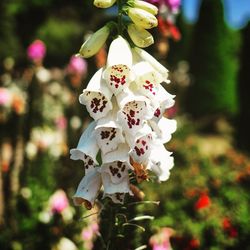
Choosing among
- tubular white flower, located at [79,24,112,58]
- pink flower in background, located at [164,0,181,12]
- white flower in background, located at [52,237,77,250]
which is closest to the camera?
tubular white flower, located at [79,24,112,58]

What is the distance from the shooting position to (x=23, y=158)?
190 inches

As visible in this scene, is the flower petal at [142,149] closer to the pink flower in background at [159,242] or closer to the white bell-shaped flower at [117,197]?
the white bell-shaped flower at [117,197]

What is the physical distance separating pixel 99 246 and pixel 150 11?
62.5 inches

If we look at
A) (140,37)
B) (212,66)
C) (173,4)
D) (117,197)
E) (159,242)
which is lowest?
(159,242)

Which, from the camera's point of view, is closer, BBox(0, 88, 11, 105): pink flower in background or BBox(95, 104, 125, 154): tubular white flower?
BBox(95, 104, 125, 154): tubular white flower

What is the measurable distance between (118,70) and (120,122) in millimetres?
204

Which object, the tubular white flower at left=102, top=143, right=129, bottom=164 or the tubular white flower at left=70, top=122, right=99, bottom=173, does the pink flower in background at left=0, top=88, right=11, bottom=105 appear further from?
the tubular white flower at left=102, top=143, right=129, bottom=164

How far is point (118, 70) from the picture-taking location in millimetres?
1787

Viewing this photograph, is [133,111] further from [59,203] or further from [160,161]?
[59,203]

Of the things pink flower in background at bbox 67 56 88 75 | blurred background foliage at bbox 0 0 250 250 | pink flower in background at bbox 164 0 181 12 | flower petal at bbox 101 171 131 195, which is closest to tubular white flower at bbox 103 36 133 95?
flower petal at bbox 101 171 131 195

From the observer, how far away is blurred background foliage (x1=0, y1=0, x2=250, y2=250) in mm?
3727

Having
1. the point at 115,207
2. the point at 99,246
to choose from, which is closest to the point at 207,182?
the point at 99,246

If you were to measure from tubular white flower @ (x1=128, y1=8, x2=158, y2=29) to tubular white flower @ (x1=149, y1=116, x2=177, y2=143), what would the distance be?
15.4 inches

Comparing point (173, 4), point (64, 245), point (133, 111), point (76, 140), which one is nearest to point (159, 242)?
point (64, 245)
